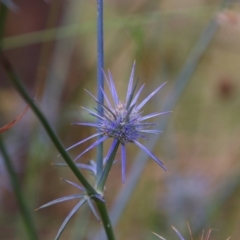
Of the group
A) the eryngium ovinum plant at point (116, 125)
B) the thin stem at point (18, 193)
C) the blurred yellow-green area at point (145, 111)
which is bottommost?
the eryngium ovinum plant at point (116, 125)

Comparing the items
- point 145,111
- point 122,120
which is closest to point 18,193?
point 122,120

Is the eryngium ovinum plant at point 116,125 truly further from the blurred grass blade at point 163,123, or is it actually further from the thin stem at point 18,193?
the blurred grass blade at point 163,123

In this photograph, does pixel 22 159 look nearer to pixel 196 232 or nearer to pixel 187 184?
pixel 187 184

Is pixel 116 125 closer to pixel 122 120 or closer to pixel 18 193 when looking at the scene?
pixel 122 120

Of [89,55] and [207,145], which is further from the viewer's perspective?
[89,55]

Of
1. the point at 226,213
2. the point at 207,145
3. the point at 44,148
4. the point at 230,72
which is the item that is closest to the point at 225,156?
the point at 207,145

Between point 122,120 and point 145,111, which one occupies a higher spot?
point 145,111

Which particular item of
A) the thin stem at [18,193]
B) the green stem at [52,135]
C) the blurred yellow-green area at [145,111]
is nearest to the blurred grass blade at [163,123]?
the blurred yellow-green area at [145,111]

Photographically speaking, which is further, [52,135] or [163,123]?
[163,123]
